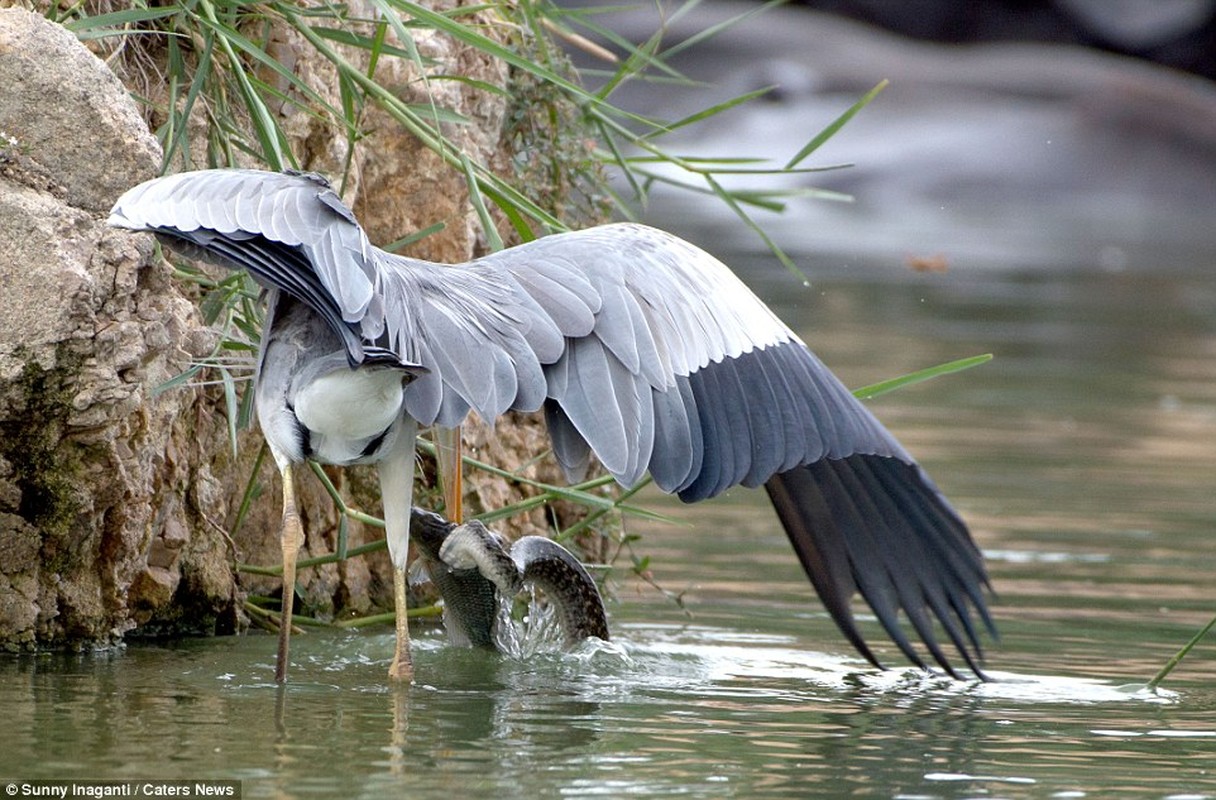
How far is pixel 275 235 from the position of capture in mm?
3551

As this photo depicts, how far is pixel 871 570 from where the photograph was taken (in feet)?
15.1

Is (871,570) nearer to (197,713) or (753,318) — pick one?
(753,318)

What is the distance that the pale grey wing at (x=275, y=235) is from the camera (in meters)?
3.55

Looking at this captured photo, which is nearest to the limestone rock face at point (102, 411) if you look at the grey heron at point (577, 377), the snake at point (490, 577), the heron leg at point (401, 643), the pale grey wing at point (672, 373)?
the grey heron at point (577, 377)

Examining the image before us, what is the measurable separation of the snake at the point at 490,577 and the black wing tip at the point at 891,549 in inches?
20.5

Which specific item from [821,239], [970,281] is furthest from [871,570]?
[821,239]

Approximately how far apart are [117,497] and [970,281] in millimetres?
12161

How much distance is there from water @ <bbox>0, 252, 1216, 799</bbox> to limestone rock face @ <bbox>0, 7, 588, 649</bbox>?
174 mm

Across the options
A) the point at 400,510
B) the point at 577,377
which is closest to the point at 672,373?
the point at 577,377

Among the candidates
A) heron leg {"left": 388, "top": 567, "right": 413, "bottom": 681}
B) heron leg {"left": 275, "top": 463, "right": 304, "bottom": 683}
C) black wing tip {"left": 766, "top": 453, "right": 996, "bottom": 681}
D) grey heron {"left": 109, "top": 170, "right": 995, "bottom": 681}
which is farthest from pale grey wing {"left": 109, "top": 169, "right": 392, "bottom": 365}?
black wing tip {"left": 766, "top": 453, "right": 996, "bottom": 681}

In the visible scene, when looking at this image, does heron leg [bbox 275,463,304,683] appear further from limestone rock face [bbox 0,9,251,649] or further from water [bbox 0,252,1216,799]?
limestone rock face [bbox 0,9,251,649]

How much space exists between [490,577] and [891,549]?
0.95 meters

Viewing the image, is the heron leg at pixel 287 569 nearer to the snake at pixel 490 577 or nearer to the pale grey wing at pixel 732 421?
the snake at pixel 490 577

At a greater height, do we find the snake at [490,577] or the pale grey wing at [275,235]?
the pale grey wing at [275,235]
